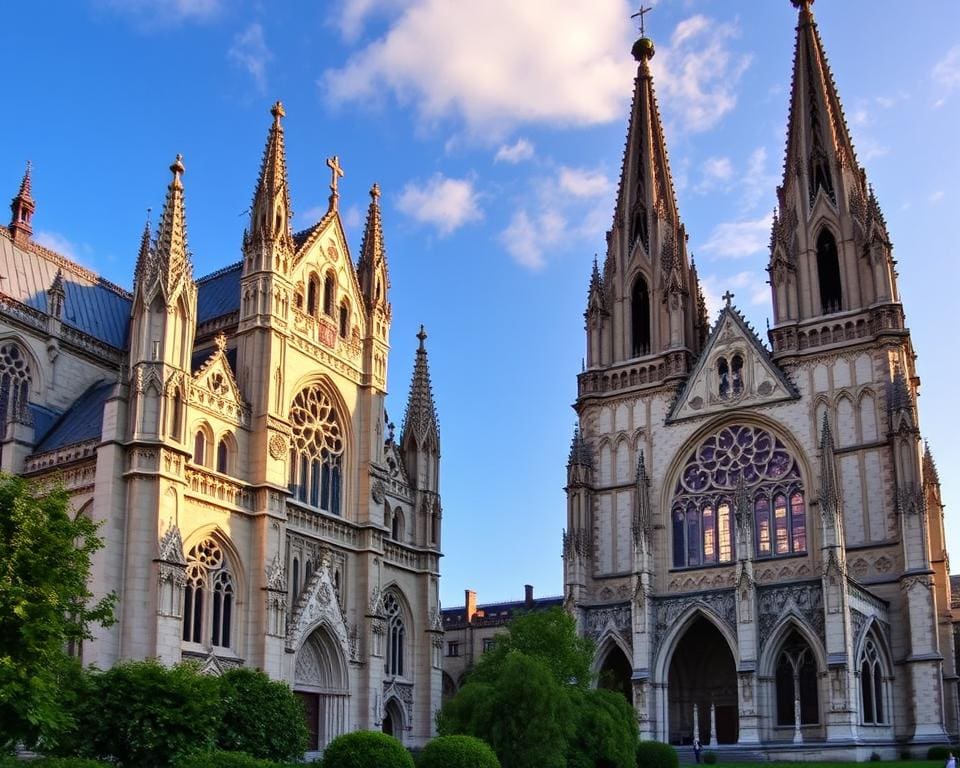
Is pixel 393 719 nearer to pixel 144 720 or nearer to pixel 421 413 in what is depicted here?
pixel 421 413

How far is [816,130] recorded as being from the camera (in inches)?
2739

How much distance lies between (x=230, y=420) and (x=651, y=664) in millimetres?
25366

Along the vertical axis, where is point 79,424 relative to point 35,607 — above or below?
above

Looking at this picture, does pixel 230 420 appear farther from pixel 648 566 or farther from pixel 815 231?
pixel 815 231

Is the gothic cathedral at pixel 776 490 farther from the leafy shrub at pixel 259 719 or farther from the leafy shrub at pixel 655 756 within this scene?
the leafy shrub at pixel 259 719

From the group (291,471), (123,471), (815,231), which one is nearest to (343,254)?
(291,471)

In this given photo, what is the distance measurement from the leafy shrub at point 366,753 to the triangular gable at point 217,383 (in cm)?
1802

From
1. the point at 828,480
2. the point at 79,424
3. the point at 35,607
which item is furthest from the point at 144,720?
the point at 828,480

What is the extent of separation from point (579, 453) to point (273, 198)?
80.9 feet

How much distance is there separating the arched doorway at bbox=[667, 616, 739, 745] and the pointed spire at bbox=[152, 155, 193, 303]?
103 feet

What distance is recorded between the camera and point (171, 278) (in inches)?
1743

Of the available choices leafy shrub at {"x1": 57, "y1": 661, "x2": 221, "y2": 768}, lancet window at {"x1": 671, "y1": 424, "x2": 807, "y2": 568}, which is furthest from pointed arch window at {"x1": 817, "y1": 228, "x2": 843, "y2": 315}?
leafy shrub at {"x1": 57, "y1": 661, "x2": 221, "y2": 768}

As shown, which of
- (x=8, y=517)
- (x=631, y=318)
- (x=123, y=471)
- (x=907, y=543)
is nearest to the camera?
(x=8, y=517)

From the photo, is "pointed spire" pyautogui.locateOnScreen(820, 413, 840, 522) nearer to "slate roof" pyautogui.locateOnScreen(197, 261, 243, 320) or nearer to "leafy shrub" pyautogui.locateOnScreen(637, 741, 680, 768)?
"leafy shrub" pyautogui.locateOnScreen(637, 741, 680, 768)
